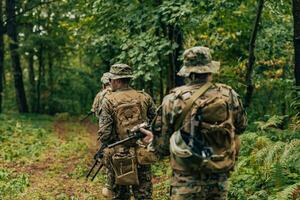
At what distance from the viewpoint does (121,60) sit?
1274 cm

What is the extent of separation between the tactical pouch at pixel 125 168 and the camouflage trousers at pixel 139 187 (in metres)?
0.19

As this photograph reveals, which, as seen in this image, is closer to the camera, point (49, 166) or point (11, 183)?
point (11, 183)

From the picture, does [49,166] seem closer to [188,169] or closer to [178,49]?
[178,49]

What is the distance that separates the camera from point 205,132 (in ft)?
17.3

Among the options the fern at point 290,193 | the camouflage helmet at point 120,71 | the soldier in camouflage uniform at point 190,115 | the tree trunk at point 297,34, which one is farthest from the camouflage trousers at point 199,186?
the tree trunk at point 297,34

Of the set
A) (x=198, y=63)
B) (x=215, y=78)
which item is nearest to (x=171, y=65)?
(x=215, y=78)

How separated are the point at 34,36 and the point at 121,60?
15282 mm

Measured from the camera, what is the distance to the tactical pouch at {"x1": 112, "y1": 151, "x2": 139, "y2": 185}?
7.76m

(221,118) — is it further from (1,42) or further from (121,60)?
(1,42)

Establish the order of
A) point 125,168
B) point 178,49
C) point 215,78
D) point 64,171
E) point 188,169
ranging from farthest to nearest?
1. point 178,49
2. point 64,171
3. point 215,78
4. point 125,168
5. point 188,169

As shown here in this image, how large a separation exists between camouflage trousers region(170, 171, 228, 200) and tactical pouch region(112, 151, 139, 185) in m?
2.25

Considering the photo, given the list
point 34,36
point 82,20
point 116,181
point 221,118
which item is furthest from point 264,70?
point 34,36

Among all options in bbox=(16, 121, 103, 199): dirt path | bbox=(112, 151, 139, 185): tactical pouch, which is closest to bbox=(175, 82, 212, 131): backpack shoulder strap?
bbox=(112, 151, 139, 185): tactical pouch

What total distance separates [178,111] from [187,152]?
0.52 m
